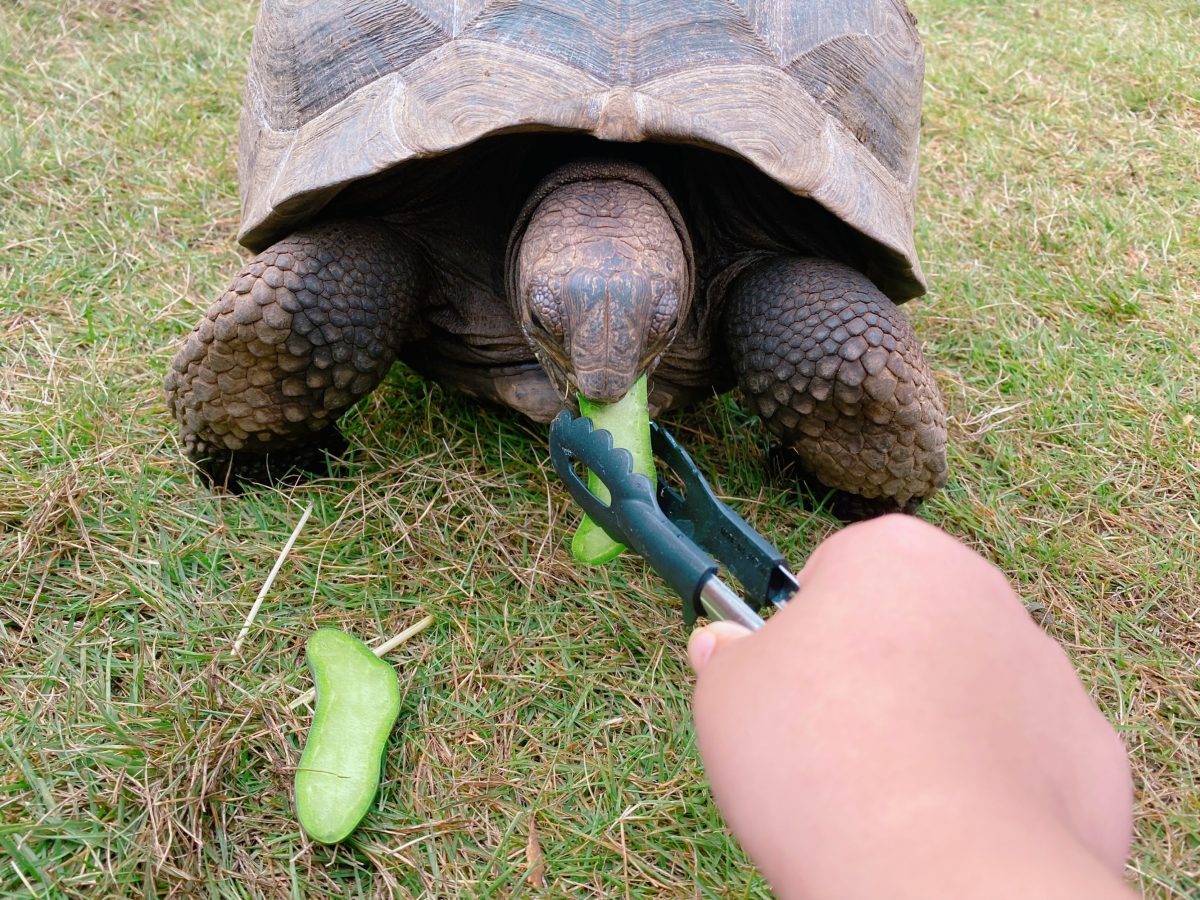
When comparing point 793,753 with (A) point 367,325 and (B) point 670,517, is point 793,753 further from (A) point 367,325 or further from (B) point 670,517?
(A) point 367,325

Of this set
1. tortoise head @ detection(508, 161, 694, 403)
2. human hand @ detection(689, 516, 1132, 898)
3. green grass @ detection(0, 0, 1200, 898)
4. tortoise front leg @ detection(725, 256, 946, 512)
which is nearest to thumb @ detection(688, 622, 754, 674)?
human hand @ detection(689, 516, 1132, 898)

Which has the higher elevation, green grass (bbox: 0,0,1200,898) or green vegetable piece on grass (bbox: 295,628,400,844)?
green vegetable piece on grass (bbox: 295,628,400,844)

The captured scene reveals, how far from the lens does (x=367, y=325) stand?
2.45 meters

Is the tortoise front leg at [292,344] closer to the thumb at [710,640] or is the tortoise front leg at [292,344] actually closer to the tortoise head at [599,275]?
the tortoise head at [599,275]

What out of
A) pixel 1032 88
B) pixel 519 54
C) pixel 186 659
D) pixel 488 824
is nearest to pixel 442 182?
pixel 519 54

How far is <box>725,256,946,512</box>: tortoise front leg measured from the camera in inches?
93.3

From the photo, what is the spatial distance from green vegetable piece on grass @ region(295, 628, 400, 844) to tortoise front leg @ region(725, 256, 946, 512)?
118 cm

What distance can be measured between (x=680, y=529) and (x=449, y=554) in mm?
918

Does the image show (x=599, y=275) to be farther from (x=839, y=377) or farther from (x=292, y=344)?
(x=292, y=344)

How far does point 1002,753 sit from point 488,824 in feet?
4.13

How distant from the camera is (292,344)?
2391 mm

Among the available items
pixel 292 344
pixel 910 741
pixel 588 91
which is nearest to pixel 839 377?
pixel 588 91

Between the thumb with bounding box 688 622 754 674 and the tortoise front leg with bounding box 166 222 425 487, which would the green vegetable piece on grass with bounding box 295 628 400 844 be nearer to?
the tortoise front leg with bounding box 166 222 425 487

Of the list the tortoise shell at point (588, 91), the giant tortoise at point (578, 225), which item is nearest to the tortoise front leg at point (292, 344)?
the giant tortoise at point (578, 225)
